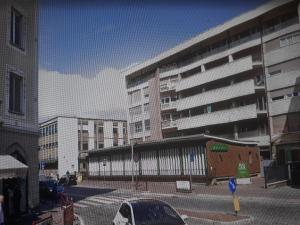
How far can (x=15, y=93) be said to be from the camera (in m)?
19.1

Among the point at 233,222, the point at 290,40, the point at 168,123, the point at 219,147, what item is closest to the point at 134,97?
the point at 168,123

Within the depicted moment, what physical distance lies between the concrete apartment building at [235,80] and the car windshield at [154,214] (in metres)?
30.1

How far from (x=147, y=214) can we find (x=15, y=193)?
Result: 10973mm

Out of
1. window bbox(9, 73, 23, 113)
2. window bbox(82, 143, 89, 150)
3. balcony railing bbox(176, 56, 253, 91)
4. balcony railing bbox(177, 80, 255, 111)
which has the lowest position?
window bbox(9, 73, 23, 113)

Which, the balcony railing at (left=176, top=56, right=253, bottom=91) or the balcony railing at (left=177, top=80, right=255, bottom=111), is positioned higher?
the balcony railing at (left=176, top=56, right=253, bottom=91)

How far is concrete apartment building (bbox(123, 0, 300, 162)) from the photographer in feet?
125

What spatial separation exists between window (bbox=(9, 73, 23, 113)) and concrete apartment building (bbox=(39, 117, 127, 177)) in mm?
44836

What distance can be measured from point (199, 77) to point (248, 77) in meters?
7.11

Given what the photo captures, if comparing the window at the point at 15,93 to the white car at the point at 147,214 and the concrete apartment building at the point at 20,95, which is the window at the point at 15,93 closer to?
the concrete apartment building at the point at 20,95

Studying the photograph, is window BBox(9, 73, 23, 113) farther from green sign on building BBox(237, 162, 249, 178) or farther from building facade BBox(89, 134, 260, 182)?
green sign on building BBox(237, 162, 249, 178)

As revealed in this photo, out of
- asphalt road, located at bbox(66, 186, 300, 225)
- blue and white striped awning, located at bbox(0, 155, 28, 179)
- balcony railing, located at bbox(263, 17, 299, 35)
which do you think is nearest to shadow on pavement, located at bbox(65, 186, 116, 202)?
asphalt road, located at bbox(66, 186, 300, 225)

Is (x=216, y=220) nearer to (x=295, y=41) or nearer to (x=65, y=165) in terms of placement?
(x=295, y=41)

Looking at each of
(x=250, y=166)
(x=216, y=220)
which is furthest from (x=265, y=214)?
(x=250, y=166)

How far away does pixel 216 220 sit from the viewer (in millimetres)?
13508
